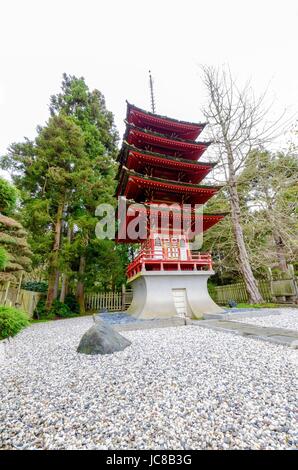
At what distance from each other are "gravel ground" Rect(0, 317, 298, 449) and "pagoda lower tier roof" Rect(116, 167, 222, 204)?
6629mm

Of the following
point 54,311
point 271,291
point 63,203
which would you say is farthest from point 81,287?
point 271,291

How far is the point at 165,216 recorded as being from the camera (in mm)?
9297

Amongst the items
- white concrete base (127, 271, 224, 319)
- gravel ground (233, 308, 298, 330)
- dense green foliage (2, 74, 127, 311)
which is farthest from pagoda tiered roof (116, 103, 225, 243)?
gravel ground (233, 308, 298, 330)

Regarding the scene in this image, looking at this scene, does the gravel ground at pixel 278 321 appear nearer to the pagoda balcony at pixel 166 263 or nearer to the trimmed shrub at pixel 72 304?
the pagoda balcony at pixel 166 263

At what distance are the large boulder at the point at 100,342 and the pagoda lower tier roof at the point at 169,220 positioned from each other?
5.46 meters

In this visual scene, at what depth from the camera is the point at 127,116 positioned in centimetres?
1080

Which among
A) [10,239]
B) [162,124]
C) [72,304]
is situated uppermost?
[162,124]

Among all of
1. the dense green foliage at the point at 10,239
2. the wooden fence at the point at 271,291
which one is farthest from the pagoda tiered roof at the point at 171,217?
the wooden fence at the point at 271,291

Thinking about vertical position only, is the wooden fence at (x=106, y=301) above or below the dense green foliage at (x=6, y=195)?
below

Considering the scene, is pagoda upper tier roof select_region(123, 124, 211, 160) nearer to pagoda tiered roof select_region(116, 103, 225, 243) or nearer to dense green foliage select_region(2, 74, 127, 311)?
pagoda tiered roof select_region(116, 103, 225, 243)

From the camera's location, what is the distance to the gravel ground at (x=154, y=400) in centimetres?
151

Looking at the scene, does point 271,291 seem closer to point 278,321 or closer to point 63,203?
point 278,321

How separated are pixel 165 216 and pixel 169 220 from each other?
47 centimetres
